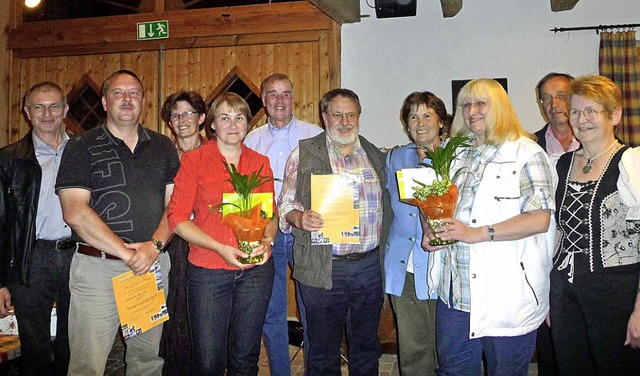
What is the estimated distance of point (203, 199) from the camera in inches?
99.0

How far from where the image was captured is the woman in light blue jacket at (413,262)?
8.95 feet

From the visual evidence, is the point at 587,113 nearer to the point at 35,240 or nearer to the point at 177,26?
the point at 35,240

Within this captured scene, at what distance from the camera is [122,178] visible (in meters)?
2.49

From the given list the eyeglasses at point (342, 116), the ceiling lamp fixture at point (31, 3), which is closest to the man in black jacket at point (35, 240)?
the eyeglasses at point (342, 116)

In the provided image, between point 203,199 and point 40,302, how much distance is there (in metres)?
1.37

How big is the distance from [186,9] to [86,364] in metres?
4.68

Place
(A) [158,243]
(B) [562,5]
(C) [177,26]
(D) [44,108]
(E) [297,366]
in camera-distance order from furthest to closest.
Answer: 1. (C) [177,26]
2. (B) [562,5]
3. (E) [297,366]
4. (D) [44,108]
5. (A) [158,243]

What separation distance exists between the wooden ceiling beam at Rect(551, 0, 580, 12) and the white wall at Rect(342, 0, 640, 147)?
0.10 metres

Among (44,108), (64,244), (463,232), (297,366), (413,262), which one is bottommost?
(297,366)

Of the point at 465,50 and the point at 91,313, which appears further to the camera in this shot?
the point at 465,50

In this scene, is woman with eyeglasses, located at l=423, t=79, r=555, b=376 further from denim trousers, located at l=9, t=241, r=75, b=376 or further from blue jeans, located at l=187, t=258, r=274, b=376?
denim trousers, located at l=9, t=241, r=75, b=376

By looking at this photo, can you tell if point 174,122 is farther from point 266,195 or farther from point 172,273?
point 266,195

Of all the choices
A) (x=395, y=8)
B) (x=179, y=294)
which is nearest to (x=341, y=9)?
(x=395, y=8)

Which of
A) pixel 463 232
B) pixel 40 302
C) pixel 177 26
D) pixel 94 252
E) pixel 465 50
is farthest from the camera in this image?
pixel 177 26
